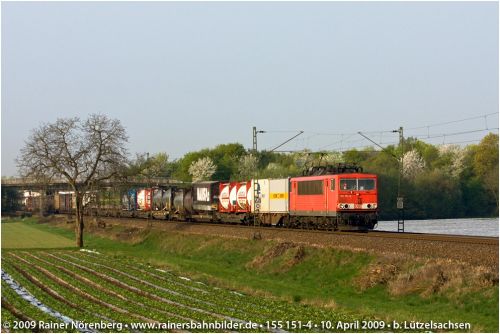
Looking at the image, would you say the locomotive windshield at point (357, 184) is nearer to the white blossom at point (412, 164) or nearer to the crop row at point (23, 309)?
the crop row at point (23, 309)

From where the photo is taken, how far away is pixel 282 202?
58.6 m

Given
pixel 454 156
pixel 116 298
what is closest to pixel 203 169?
pixel 454 156

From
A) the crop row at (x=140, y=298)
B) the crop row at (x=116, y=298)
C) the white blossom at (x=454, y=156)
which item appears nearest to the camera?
the crop row at (x=116, y=298)

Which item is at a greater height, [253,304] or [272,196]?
[272,196]

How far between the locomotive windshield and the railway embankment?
4.06m

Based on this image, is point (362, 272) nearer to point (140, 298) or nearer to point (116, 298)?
point (140, 298)

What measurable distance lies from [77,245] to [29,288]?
36191 millimetres

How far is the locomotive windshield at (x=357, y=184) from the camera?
48.0m

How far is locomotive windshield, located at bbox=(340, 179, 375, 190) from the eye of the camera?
4800 cm

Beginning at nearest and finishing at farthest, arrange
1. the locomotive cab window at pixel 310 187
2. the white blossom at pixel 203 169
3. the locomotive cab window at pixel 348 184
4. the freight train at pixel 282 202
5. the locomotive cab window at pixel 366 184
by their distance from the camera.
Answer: the locomotive cab window at pixel 348 184 < the freight train at pixel 282 202 < the locomotive cab window at pixel 366 184 < the locomotive cab window at pixel 310 187 < the white blossom at pixel 203 169

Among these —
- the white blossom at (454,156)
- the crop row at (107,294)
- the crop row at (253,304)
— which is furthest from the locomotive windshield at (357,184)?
the white blossom at (454,156)

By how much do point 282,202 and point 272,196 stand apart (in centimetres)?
Answer: 187

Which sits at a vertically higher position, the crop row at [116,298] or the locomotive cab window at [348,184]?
the locomotive cab window at [348,184]

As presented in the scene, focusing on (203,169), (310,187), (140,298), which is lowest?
(140,298)
